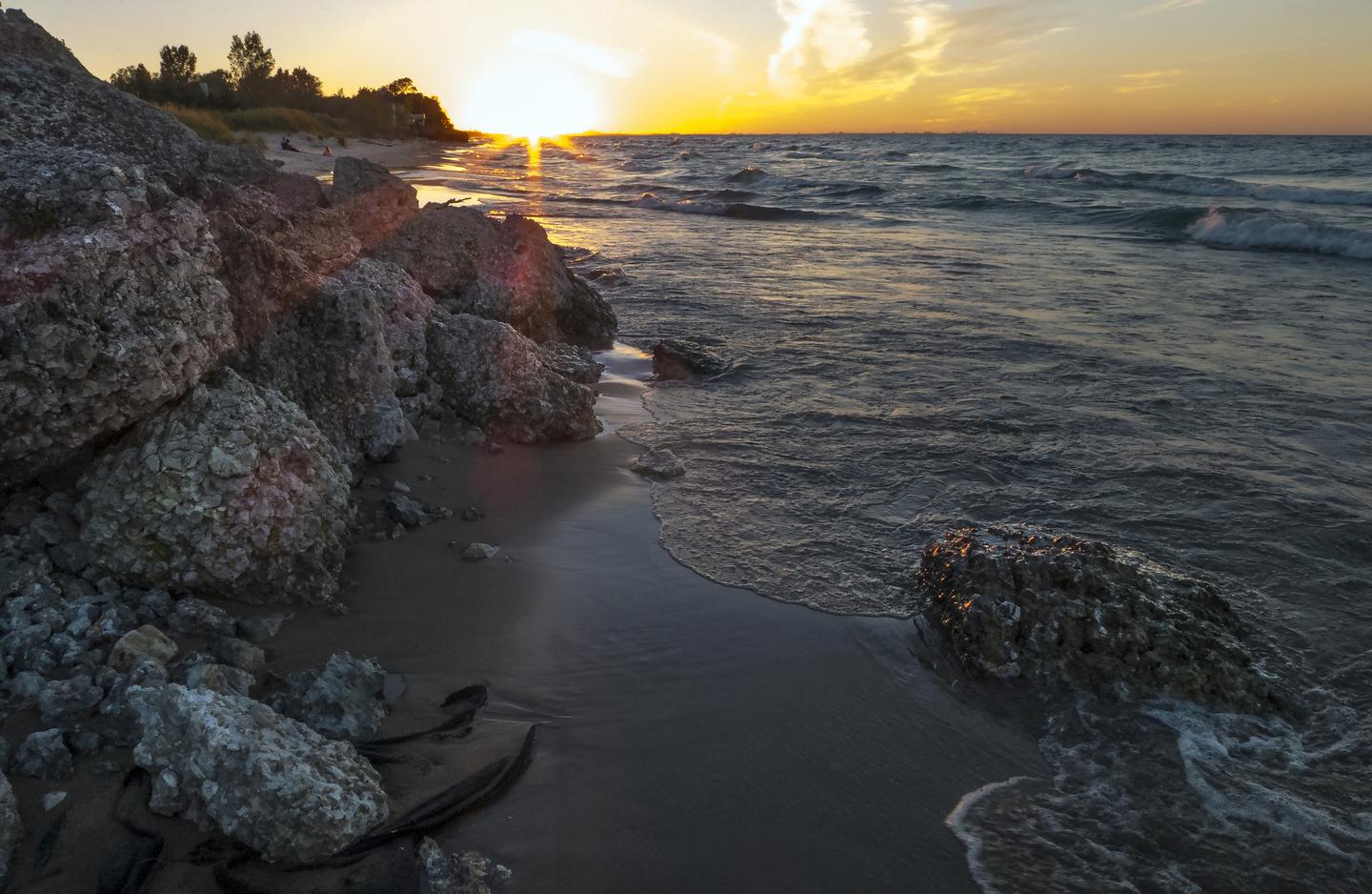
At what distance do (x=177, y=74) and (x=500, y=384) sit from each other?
2260 inches

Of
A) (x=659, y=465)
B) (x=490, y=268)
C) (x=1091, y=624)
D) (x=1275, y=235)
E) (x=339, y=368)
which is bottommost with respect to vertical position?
(x=1091, y=624)

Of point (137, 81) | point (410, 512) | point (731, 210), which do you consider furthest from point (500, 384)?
point (137, 81)

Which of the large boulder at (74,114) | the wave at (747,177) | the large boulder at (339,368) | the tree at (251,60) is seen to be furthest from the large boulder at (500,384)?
the tree at (251,60)

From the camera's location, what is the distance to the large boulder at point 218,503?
2.93m

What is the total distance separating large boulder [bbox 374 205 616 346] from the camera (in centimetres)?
743

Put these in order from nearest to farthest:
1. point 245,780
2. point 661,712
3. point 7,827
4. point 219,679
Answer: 1. point 7,827
2. point 245,780
3. point 219,679
4. point 661,712

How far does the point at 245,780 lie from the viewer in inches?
82.7

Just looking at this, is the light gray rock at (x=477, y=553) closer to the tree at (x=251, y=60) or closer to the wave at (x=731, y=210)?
the wave at (x=731, y=210)

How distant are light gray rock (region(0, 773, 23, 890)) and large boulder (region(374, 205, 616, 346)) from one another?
18.3 ft

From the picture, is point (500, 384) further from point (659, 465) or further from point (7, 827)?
point (7, 827)

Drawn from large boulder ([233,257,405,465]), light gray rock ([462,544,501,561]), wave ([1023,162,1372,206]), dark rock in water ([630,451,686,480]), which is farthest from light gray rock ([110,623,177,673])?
wave ([1023,162,1372,206])

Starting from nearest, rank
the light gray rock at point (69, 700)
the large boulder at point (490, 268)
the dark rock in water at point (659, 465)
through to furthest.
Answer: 1. the light gray rock at point (69, 700)
2. the dark rock in water at point (659, 465)
3. the large boulder at point (490, 268)

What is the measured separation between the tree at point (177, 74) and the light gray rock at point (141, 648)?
46449mm

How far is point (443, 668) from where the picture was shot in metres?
3.09
